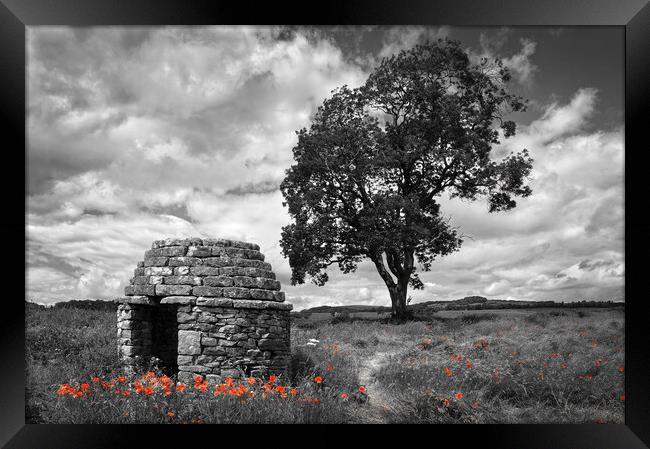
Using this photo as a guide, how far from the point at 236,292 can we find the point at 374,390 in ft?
11.5

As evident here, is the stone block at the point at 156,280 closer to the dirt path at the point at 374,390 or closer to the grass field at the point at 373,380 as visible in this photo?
the grass field at the point at 373,380

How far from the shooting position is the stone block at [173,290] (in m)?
7.66

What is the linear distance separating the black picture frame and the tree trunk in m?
11.4

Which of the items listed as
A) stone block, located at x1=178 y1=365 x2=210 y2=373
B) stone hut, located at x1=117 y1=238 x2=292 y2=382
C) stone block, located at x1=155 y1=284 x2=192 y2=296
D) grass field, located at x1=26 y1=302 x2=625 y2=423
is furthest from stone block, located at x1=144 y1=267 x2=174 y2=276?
grass field, located at x1=26 y1=302 x2=625 y2=423

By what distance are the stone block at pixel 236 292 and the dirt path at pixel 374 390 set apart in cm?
Result: 255

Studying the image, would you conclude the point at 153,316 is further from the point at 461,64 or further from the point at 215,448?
the point at 461,64

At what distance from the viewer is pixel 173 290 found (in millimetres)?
7750

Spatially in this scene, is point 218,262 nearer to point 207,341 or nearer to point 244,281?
point 244,281

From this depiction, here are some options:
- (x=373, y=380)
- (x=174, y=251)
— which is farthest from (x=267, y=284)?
(x=373, y=380)

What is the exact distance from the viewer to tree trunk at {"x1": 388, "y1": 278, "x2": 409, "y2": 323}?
56.8 ft

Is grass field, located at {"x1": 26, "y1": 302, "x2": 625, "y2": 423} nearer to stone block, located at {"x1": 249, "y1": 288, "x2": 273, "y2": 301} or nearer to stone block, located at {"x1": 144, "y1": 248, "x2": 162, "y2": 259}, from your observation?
stone block, located at {"x1": 249, "y1": 288, "x2": 273, "y2": 301}

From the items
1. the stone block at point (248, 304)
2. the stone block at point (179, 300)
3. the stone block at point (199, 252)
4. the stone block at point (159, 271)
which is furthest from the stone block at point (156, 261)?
the stone block at point (248, 304)
